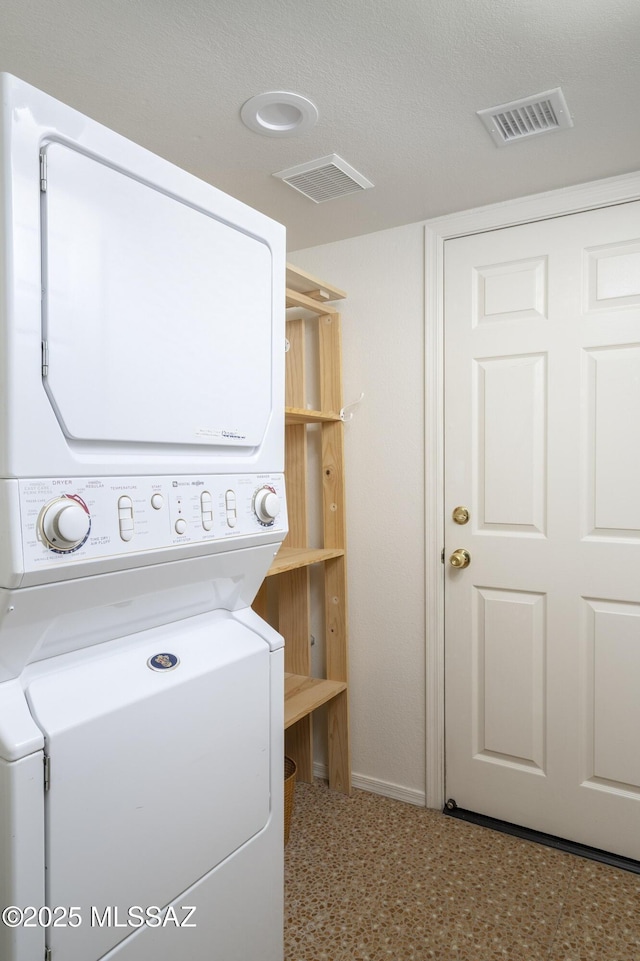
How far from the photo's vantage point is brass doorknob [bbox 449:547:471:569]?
2.28m

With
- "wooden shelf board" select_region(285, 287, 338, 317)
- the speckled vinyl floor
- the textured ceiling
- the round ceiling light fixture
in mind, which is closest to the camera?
the textured ceiling

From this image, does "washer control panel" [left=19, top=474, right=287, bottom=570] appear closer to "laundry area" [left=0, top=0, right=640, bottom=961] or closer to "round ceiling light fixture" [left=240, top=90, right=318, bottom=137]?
"laundry area" [left=0, top=0, right=640, bottom=961]

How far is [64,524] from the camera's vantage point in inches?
35.7

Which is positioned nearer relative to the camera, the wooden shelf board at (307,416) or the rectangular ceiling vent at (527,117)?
the rectangular ceiling vent at (527,117)

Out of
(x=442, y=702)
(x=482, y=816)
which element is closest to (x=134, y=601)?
(x=442, y=702)

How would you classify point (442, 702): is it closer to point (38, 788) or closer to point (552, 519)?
point (552, 519)

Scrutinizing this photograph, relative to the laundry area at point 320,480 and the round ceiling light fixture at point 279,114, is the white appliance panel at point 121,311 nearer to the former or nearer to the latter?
the laundry area at point 320,480

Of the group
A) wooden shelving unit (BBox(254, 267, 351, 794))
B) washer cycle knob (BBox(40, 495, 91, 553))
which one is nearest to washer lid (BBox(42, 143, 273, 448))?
washer cycle knob (BBox(40, 495, 91, 553))

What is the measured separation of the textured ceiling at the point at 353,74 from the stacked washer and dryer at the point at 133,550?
394mm

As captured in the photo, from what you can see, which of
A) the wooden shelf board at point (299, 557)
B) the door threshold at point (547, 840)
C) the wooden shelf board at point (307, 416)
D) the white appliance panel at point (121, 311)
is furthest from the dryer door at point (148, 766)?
the door threshold at point (547, 840)

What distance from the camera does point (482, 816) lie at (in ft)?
7.48

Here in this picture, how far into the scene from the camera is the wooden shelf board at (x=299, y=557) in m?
2.04

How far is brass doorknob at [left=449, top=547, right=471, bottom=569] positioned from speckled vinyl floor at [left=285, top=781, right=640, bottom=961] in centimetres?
93

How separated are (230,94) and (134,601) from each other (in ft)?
3.99
